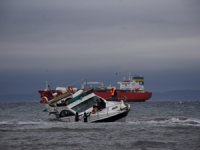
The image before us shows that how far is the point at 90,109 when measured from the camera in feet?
145

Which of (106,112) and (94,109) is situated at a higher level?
(94,109)

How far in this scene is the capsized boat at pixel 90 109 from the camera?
42.8 meters

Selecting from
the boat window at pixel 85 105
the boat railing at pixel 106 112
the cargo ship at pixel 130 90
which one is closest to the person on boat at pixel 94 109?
the boat railing at pixel 106 112

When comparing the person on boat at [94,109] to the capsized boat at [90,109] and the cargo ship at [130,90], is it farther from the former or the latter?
the cargo ship at [130,90]

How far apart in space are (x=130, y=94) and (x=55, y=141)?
4342 inches

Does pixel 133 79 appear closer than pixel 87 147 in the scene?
No

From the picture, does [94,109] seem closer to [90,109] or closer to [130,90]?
[90,109]

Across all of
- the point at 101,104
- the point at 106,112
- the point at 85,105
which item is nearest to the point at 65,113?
the point at 85,105

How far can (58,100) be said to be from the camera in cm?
4953

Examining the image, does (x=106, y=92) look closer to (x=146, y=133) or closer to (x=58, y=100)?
(x=58, y=100)

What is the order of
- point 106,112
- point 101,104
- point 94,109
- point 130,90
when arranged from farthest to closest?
point 130,90
point 101,104
point 94,109
point 106,112

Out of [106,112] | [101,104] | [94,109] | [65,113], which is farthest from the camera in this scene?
[65,113]

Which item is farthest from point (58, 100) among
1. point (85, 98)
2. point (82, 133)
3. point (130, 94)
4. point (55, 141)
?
point (130, 94)

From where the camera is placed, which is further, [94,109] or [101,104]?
[101,104]
